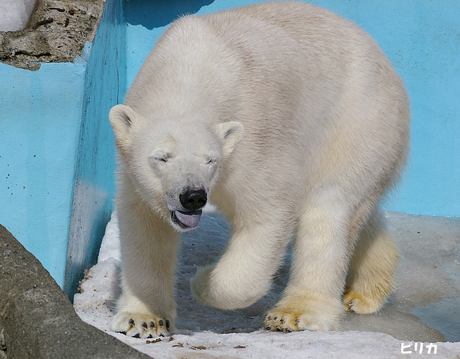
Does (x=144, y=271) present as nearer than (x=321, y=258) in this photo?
Yes

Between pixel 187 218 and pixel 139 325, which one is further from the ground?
pixel 187 218

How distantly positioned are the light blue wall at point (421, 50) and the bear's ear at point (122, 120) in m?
3.07

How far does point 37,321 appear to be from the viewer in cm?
Result: 212

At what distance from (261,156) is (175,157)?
63 cm

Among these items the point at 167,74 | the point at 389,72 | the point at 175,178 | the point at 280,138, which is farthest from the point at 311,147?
the point at 175,178

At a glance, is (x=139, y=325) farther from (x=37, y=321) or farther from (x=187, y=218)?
(x=37, y=321)

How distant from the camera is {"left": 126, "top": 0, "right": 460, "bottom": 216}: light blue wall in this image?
5.89 metres

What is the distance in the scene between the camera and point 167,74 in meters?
3.06

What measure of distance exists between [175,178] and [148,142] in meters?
0.27

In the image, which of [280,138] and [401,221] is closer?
[280,138]

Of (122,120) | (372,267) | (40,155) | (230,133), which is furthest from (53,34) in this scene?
(372,267)

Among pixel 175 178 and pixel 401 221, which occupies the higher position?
pixel 175 178

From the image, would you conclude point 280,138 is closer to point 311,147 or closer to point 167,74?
point 311,147

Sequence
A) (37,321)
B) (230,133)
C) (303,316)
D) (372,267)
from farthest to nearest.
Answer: (372,267) → (303,316) → (230,133) → (37,321)
